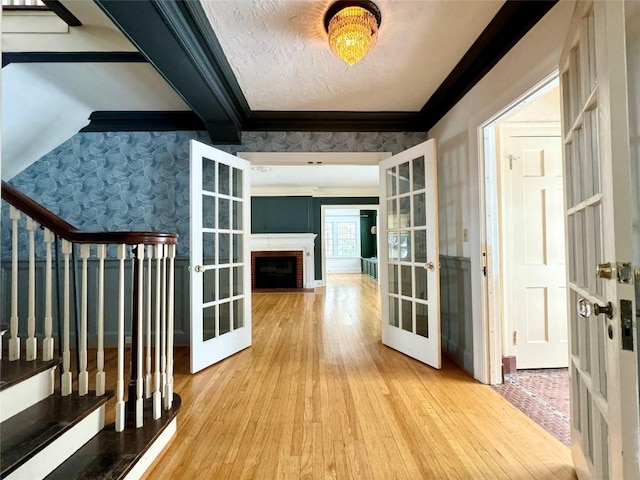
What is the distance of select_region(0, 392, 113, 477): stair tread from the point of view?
1215 millimetres

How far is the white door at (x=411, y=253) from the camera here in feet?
8.86

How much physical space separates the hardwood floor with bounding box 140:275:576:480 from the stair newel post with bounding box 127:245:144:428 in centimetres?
29

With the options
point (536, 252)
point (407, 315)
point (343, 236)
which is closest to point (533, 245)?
point (536, 252)

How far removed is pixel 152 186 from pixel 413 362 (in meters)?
3.09

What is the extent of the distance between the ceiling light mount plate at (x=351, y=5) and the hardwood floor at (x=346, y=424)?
2.34m

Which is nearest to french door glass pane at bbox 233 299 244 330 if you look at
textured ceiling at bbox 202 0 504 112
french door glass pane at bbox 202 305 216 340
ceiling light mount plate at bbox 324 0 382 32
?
french door glass pane at bbox 202 305 216 340

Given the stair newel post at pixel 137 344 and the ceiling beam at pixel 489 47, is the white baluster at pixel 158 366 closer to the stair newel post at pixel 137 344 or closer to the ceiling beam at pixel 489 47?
the stair newel post at pixel 137 344

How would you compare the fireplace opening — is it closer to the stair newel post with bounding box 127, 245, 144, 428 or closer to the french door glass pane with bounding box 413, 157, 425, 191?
the french door glass pane with bounding box 413, 157, 425, 191

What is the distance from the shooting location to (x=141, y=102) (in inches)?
122

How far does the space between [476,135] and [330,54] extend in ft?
3.99

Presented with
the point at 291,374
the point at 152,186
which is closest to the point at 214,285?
the point at 291,374

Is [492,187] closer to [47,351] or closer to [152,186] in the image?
[47,351]

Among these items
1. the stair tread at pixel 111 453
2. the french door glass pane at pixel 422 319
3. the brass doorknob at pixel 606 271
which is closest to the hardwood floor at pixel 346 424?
the stair tread at pixel 111 453

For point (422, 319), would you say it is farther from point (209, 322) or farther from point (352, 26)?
point (352, 26)
